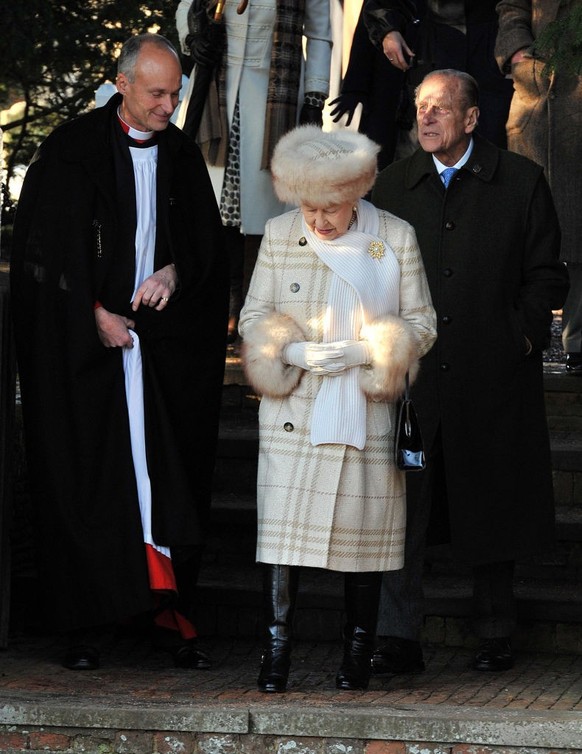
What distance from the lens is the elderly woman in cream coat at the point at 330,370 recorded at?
18.5 ft

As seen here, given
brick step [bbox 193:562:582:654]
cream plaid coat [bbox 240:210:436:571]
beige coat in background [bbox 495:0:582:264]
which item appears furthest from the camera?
beige coat in background [bbox 495:0:582:264]

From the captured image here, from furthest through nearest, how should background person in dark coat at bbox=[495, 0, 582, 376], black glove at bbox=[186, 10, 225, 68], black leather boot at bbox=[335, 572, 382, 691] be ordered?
black glove at bbox=[186, 10, 225, 68] < background person in dark coat at bbox=[495, 0, 582, 376] < black leather boot at bbox=[335, 572, 382, 691]

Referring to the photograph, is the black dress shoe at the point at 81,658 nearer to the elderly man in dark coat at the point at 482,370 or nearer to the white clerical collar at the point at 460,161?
the elderly man in dark coat at the point at 482,370

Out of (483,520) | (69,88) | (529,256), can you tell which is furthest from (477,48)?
(69,88)

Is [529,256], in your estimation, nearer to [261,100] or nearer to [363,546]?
[363,546]

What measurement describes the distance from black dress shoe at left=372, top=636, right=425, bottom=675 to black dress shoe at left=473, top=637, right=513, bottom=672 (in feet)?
0.71

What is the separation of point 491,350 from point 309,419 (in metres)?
0.89

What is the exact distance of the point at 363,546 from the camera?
570cm

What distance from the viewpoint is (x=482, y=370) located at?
6254mm

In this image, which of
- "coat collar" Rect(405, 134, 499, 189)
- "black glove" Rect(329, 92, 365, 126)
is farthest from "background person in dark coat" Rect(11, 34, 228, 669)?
"black glove" Rect(329, 92, 365, 126)

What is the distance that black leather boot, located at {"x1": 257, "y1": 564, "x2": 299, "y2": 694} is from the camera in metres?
5.70

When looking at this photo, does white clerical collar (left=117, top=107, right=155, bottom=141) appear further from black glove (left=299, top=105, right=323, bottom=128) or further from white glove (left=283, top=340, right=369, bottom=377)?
black glove (left=299, top=105, right=323, bottom=128)

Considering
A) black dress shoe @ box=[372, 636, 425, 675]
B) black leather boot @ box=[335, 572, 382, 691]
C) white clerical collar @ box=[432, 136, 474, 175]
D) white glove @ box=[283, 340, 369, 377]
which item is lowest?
black dress shoe @ box=[372, 636, 425, 675]

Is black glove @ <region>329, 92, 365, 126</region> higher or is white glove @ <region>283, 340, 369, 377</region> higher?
black glove @ <region>329, 92, 365, 126</region>
